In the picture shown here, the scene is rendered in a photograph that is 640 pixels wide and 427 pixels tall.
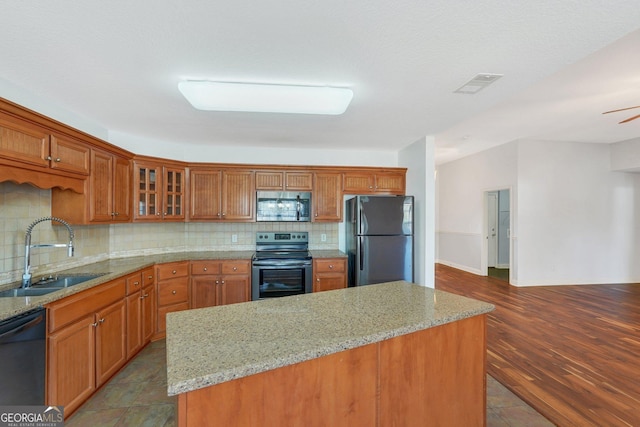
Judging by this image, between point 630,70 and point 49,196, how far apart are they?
520 cm

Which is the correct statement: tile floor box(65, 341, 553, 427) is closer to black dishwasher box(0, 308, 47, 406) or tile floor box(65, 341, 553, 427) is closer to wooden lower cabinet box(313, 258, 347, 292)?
black dishwasher box(0, 308, 47, 406)

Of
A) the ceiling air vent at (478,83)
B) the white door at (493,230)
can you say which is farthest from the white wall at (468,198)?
the ceiling air vent at (478,83)

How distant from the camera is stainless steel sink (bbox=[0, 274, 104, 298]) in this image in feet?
6.73

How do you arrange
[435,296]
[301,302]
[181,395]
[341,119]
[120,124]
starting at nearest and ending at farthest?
[181,395], [301,302], [435,296], [341,119], [120,124]

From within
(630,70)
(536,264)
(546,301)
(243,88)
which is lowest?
(546,301)

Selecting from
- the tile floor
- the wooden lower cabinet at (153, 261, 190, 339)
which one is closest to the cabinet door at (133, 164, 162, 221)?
the wooden lower cabinet at (153, 261, 190, 339)

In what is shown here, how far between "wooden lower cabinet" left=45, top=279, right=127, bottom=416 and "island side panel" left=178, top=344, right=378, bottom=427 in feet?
5.19

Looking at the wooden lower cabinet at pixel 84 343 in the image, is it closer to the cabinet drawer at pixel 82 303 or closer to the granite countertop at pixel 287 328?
the cabinet drawer at pixel 82 303

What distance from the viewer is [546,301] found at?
4.46 meters

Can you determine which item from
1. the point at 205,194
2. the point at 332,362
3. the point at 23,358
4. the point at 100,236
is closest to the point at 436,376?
the point at 332,362

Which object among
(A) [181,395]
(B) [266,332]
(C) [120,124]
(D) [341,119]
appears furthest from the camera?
(C) [120,124]

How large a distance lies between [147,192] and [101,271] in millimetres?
1142

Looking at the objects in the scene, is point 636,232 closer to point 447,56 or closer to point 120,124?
point 447,56

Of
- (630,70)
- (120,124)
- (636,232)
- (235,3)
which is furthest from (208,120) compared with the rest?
(636,232)
